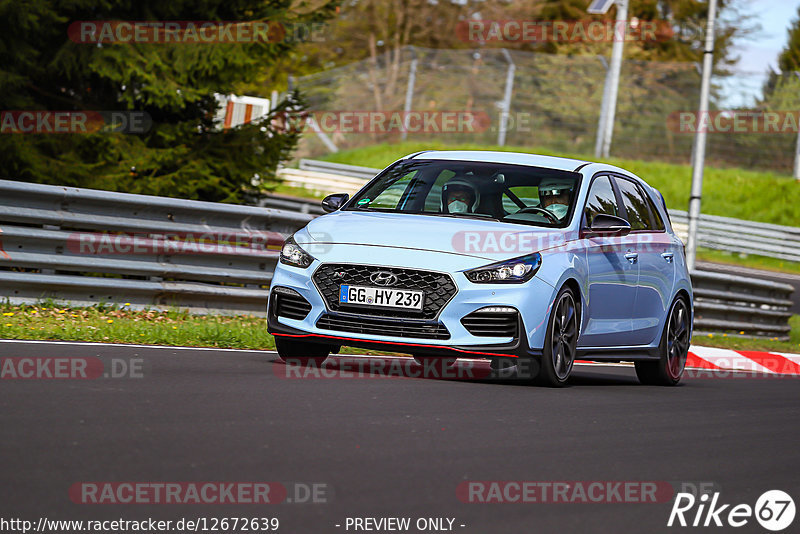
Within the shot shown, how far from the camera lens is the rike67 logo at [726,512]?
5320 mm

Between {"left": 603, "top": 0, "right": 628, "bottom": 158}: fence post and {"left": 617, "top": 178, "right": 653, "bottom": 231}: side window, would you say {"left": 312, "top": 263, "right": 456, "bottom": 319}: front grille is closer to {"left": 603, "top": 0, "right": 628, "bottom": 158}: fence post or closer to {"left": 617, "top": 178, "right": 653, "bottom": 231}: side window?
{"left": 617, "top": 178, "right": 653, "bottom": 231}: side window

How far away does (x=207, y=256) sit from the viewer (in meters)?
13.1

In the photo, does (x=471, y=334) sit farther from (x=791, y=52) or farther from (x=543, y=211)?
(x=791, y=52)

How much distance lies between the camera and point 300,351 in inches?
378

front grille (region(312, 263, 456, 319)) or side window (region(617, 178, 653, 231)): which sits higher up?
side window (region(617, 178, 653, 231))

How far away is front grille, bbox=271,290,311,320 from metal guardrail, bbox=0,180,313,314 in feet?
11.2

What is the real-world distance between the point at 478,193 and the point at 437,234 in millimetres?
1015

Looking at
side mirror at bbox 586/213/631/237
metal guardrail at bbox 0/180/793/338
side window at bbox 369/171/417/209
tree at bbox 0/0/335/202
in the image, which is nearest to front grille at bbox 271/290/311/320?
side window at bbox 369/171/417/209

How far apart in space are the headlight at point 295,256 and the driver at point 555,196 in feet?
6.05

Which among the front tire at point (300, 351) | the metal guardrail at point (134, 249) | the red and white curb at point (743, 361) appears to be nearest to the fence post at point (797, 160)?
the red and white curb at point (743, 361)

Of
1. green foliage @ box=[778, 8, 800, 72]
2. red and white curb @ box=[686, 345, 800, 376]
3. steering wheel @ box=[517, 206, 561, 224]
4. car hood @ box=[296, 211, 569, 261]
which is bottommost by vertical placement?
red and white curb @ box=[686, 345, 800, 376]

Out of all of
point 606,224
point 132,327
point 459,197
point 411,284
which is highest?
point 459,197

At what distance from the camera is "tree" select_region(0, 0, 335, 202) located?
1619 cm

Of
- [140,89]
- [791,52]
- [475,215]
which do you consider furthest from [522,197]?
[791,52]
